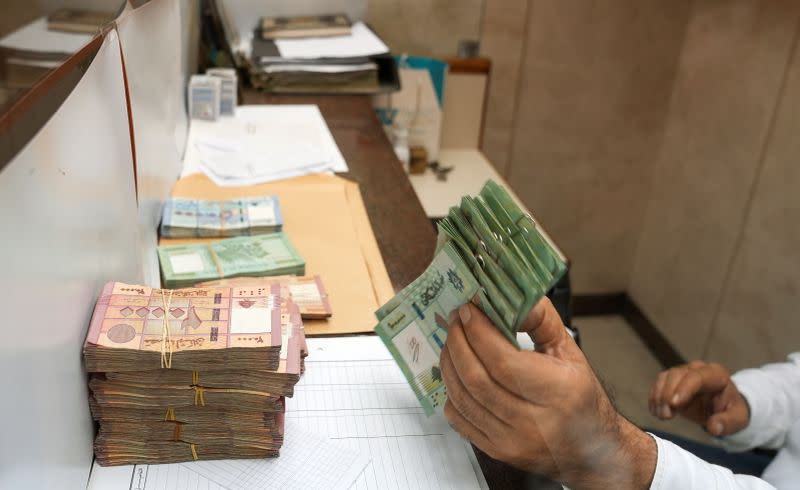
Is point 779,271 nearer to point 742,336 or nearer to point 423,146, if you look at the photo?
point 742,336

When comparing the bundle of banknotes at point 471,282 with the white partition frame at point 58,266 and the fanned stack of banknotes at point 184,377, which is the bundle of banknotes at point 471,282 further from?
the white partition frame at point 58,266

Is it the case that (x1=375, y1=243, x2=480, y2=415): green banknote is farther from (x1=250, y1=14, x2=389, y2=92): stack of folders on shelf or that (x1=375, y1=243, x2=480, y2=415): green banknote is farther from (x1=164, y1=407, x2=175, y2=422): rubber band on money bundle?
(x1=250, y1=14, x2=389, y2=92): stack of folders on shelf

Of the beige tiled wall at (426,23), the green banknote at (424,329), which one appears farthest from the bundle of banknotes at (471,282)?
the beige tiled wall at (426,23)

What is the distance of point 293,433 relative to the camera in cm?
71

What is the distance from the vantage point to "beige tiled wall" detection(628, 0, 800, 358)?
198 centimetres

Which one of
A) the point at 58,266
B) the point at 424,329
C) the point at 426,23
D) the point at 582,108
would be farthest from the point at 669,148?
the point at 58,266

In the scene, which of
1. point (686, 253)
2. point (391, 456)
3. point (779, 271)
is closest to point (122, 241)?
point (391, 456)

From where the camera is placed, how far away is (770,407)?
1192 mm

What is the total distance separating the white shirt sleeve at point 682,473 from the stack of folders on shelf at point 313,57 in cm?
119

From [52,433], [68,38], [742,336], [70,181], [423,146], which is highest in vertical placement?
[68,38]

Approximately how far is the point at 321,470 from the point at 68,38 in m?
0.45

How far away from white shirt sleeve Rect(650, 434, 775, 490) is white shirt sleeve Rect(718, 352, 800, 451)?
448mm

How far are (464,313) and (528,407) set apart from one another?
103 millimetres

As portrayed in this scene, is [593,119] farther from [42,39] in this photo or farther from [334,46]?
[42,39]
